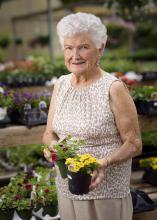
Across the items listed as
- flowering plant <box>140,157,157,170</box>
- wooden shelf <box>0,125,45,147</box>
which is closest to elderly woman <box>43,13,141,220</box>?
wooden shelf <box>0,125,45,147</box>

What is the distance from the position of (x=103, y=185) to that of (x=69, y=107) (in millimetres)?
416

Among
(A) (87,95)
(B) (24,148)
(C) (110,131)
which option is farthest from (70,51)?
(B) (24,148)

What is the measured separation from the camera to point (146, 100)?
3635 millimetres

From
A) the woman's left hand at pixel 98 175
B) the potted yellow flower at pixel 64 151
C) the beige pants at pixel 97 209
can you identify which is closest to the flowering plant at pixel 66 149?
the potted yellow flower at pixel 64 151

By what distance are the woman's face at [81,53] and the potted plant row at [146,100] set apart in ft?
3.73

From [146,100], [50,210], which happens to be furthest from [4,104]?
[146,100]

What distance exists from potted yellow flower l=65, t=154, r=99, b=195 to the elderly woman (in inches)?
1.5

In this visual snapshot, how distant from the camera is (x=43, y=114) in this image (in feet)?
11.8

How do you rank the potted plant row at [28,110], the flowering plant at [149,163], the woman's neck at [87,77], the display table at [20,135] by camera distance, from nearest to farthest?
the woman's neck at [87,77]
the display table at [20,135]
the potted plant row at [28,110]
the flowering plant at [149,163]

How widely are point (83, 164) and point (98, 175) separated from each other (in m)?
0.10

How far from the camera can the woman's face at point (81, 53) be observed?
249cm

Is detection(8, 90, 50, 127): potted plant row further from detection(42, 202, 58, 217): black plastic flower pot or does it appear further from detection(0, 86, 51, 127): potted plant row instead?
detection(42, 202, 58, 217): black plastic flower pot

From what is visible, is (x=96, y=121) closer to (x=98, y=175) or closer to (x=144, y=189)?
(x=98, y=175)

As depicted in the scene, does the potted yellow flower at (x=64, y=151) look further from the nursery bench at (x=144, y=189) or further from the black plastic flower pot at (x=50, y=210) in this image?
the nursery bench at (x=144, y=189)
